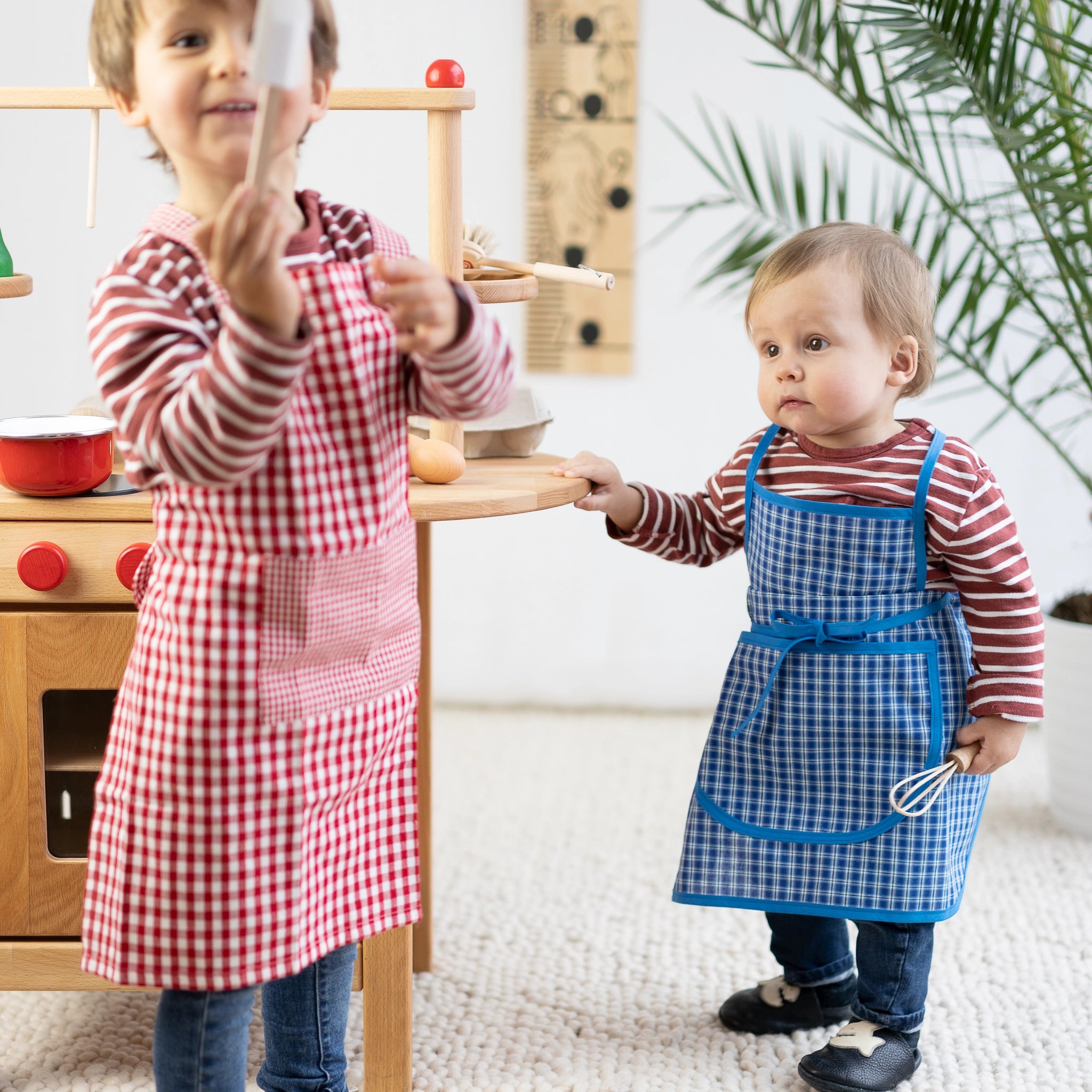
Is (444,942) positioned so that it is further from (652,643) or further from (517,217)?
(517,217)

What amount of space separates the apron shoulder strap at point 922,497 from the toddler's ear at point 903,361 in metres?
0.07

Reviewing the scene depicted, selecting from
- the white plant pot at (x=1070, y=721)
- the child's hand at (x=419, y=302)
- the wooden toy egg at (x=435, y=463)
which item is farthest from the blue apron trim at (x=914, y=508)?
the white plant pot at (x=1070, y=721)

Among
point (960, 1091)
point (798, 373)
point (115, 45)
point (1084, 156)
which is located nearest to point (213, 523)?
point (115, 45)

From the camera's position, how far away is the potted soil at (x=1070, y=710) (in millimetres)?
2180

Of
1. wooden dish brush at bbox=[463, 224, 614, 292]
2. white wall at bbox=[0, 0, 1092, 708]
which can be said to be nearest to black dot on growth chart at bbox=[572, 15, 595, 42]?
white wall at bbox=[0, 0, 1092, 708]

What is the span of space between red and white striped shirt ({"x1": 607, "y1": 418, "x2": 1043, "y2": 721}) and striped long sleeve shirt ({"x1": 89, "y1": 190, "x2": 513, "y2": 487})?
49 centimetres

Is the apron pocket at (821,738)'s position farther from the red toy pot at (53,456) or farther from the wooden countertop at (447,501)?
the red toy pot at (53,456)

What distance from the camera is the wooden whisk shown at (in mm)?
1344

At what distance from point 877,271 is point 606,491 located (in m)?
0.37

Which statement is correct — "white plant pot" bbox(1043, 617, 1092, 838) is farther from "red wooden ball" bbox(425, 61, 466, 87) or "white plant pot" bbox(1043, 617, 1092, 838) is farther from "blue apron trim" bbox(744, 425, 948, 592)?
"red wooden ball" bbox(425, 61, 466, 87)

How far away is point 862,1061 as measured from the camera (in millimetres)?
1457

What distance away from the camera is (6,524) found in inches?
53.9

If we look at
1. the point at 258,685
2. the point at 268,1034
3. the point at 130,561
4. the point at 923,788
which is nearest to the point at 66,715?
the point at 130,561

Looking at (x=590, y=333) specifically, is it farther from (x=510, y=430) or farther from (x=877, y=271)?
(x=877, y=271)
